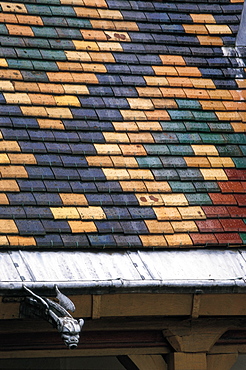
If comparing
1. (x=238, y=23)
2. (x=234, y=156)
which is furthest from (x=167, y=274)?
(x=238, y=23)

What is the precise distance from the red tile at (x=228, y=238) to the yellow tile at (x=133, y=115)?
3.93 feet

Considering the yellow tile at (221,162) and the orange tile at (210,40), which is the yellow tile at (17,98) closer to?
the yellow tile at (221,162)

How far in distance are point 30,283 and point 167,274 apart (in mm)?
1031

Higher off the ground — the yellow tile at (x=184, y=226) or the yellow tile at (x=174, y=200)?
the yellow tile at (x=174, y=200)

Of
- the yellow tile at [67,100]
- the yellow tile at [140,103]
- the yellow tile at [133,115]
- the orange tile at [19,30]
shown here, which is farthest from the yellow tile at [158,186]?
the orange tile at [19,30]

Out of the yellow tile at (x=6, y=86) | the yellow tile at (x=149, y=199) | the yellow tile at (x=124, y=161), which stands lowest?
the yellow tile at (x=149, y=199)

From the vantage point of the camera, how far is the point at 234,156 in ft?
23.4

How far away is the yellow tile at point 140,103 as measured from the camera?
716 centimetres

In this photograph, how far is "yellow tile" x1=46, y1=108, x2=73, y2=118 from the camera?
6.82m

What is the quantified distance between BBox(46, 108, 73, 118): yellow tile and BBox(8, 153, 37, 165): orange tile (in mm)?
472

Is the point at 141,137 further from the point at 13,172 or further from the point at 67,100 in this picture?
the point at 13,172

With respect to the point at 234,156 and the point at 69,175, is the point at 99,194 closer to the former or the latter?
the point at 69,175

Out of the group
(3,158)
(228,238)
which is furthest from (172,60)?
(3,158)

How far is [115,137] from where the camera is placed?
6.90 metres
